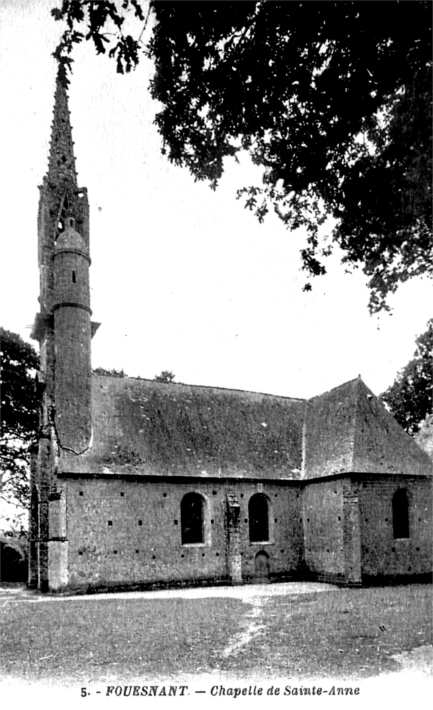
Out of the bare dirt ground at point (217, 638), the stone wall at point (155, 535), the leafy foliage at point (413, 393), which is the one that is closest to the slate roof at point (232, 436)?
the stone wall at point (155, 535)

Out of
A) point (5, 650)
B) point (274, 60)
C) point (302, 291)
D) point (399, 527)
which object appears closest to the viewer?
point (274, 60)

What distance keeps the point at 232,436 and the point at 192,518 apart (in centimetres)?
470

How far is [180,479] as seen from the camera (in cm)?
2533

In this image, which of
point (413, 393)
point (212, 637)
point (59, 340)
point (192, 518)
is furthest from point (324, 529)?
point (413, 393)

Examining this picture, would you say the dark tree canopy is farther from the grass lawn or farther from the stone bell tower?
the stone bell tower

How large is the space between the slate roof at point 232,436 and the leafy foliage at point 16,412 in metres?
11.5

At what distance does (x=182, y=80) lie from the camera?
7.98 metres

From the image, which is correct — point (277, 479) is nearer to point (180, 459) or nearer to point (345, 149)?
point (180, 459)

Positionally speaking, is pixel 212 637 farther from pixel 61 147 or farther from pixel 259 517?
pixel 61 147

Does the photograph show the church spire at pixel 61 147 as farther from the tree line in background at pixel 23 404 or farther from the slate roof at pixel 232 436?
the tree line in background at pixel 23 404

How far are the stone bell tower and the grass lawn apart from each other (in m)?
4.74

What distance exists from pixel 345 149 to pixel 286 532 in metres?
22.4

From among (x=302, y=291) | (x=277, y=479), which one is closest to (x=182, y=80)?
→ (x=302, y=291)

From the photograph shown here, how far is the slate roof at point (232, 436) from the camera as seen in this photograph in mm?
25281
